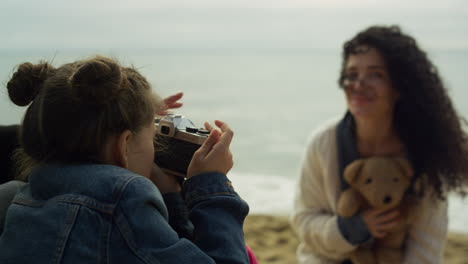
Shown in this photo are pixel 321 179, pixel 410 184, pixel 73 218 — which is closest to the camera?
pixel 73 218

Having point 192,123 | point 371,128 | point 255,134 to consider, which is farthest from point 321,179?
point 255,134

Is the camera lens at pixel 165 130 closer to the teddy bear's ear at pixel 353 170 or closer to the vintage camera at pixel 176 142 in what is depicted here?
the vintage camera at pixel 176 142

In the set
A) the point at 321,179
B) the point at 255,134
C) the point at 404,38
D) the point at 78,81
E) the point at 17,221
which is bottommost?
the point at 255,134

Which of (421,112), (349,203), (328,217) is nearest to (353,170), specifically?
(349,203)

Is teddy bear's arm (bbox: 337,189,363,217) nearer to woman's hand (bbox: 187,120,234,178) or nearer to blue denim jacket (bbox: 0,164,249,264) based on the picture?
woman's hand (bbox: 187,120,234,178)

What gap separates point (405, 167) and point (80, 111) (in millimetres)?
1339

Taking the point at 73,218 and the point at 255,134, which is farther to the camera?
the point at 255,134

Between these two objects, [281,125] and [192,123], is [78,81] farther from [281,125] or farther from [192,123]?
[281,125]

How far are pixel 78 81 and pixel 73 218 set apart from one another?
0.18 meters

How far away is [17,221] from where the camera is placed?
0.59m

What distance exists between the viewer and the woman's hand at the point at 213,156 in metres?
0.72

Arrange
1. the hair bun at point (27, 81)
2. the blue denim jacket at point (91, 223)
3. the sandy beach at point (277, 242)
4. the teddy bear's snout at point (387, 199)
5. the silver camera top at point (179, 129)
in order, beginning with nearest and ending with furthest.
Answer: the blue denim jacket at point (91, 223) < the hair bun at point (27, 81) < the silver camera top at point (179, 129) < the teddy bear's snout at point (387, 199) < the sandy beach at point (277, 242)

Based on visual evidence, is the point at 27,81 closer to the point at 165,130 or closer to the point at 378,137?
the point at 165,130

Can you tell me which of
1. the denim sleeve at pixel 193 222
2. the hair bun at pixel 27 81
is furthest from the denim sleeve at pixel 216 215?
the hair bun at pixel 27 81
